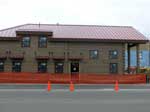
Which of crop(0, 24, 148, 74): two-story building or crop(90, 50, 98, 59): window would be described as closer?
crop(0, 24, 148, 74): two-story building

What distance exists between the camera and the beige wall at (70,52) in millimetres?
51969

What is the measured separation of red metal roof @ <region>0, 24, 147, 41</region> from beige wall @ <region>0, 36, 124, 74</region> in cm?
102

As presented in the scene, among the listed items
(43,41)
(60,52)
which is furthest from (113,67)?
(43,41)

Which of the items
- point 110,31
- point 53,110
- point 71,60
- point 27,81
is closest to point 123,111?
point 53,110

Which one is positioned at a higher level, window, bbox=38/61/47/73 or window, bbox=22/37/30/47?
window, bbox=22/37/30/47

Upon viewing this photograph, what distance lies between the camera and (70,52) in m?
52.3

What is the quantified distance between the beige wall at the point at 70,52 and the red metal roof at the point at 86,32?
3.36ft

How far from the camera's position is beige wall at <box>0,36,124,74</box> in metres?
52.0

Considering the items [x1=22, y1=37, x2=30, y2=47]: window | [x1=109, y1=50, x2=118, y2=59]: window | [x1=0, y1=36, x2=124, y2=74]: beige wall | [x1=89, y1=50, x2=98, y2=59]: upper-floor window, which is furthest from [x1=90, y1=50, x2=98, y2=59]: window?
[x1=22, y1=37, x2=30, y2=47]: window

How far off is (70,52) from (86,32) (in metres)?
4.88

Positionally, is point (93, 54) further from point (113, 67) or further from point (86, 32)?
point (86, 32)

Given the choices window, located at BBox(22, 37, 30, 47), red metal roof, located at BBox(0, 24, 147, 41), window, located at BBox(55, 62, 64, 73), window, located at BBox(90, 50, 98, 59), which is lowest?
window, located at BBox(55, 62, 64, 73)

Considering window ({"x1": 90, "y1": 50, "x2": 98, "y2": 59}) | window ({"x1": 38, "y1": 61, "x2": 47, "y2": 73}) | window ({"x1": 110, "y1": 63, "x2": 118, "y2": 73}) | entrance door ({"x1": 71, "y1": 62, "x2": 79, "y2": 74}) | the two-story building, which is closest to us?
the two-story building

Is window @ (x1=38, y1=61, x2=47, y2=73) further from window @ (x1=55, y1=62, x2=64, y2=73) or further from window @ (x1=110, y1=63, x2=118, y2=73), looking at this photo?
window @ (x1=110, y1=63, x2=118, y2=73)
